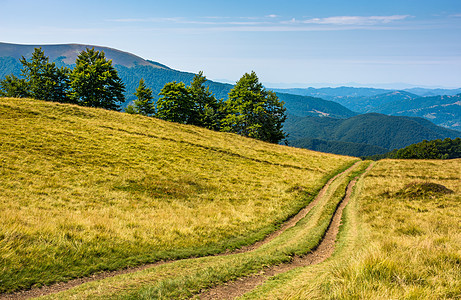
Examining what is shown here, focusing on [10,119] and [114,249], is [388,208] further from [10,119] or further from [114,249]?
[10,119]

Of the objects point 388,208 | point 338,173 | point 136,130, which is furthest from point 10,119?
point 338,173

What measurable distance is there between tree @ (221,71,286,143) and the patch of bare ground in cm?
4215

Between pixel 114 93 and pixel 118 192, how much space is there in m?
49.8

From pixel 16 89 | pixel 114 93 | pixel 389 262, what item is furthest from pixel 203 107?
pixel 389 262

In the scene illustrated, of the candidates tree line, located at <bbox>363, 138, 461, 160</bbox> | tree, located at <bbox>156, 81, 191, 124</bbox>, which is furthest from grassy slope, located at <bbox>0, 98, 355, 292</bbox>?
tree line, located at <bbox>363, 138, 461, 160</bbox>

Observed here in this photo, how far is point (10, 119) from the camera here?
28.0 meters

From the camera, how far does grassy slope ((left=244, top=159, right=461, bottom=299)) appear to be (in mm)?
4660

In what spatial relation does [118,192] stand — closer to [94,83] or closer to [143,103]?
[94,83]

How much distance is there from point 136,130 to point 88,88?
28261 millimetres

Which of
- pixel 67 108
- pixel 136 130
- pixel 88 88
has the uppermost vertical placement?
pixel 88 88

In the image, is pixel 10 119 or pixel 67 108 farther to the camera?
pixel 67 108

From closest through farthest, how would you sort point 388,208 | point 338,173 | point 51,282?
point 51,282, point 388,208, point 338,173

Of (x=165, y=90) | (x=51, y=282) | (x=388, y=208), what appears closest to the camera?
(x=51, y=282)

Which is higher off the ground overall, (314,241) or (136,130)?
(136,130)
